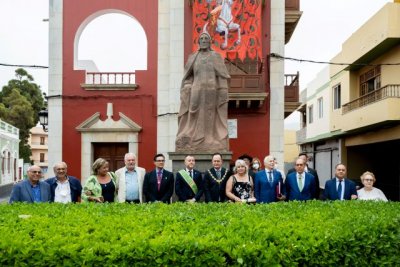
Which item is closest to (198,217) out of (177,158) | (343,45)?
(177,158)

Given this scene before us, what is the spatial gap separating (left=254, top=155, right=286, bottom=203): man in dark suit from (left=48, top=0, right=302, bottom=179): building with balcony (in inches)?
308

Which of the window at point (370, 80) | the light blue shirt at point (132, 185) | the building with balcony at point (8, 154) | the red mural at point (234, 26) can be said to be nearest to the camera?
the light blue shirt at point (132, 185)

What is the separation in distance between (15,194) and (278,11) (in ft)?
37.1

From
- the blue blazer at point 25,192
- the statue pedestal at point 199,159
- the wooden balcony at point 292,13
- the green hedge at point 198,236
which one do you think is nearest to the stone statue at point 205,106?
the statue pedestal at point 199,159

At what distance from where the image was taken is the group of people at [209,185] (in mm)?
7715

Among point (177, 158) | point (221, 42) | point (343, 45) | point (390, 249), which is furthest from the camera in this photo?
point (343, 45)

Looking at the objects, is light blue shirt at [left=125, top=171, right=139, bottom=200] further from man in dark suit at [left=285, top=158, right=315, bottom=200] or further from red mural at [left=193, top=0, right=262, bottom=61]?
red mural at [left=193, top=0, right=262, bottom=61]

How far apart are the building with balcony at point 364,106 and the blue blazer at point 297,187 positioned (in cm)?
1063

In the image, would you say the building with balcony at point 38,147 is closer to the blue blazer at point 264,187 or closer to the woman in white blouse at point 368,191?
the blue blazer at point 264,187

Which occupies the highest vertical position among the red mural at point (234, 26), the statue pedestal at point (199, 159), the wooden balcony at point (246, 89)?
A: the red mural at point (234, 26)

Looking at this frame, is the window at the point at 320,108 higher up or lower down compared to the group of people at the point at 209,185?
higher up

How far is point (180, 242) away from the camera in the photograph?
13.2ft

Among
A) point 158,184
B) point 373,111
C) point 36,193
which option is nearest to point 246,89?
point 373,111

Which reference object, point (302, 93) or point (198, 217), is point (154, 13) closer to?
point (198, 217)
